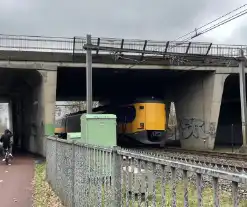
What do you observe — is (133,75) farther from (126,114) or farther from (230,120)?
(230,120)

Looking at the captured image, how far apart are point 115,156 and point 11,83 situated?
32.8m

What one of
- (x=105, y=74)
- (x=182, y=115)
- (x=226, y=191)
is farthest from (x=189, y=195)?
(x=182, y=115)

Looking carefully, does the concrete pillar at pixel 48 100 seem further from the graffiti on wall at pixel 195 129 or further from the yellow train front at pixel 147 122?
the graffiti on wall at pixel 195 129

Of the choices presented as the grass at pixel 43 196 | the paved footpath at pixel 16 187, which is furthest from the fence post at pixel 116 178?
the paved footpath at pixel 16 187

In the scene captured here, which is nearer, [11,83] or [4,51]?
[4,51]

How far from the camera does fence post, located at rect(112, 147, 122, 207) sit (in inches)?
189

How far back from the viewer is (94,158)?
6.11m

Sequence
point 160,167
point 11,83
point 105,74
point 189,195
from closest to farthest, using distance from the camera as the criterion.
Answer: point 189,195 < point 160,167 < point 105,74 < point 11,83

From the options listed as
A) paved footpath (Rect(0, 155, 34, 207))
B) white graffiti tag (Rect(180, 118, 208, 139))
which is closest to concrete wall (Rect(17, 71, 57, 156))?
paved footpath (Rect(0, 155, 34, 207))

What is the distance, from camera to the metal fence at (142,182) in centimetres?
292

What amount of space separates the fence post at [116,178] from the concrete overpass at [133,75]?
842 inches

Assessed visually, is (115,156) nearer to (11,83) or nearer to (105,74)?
(105,74)

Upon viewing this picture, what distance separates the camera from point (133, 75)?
3372 cm

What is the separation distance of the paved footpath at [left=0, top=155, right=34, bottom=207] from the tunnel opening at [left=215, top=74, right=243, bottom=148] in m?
27.1
